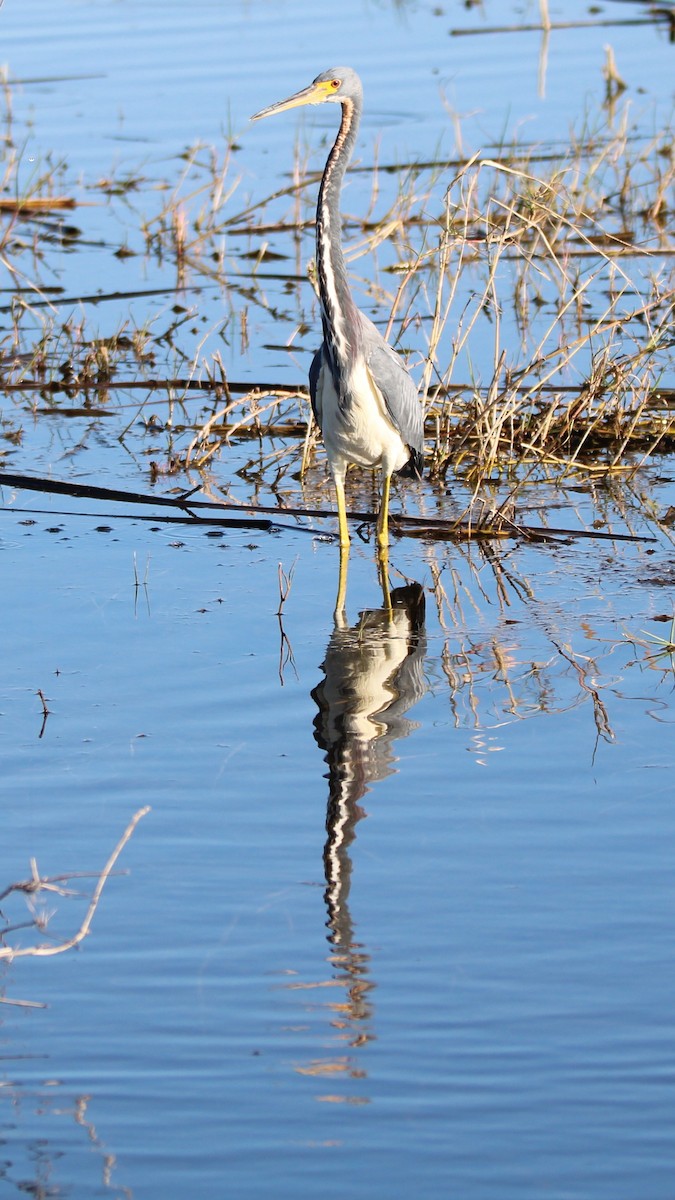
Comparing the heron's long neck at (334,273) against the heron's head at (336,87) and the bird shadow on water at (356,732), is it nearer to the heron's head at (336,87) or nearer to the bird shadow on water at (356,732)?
the heron's head at (336,87)

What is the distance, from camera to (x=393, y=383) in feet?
21.9

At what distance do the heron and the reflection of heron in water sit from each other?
2.17 ft

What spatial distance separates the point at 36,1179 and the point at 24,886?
0.55m

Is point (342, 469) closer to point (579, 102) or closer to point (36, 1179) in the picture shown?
point (36, 1179)

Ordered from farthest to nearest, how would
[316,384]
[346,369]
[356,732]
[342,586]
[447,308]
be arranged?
[447,308]
[316,384]
[346,369]
[342,586]
[356,732]

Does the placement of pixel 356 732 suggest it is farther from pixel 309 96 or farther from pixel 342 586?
pixel 309 96

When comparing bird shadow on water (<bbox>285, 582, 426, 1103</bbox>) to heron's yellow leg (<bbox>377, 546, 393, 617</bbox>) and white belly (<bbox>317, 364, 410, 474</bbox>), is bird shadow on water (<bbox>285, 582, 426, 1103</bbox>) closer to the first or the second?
heron's yellow leg (<bbox>377, 546, 393, 617</bbox>)

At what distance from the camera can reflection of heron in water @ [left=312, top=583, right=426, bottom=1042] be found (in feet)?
13.0

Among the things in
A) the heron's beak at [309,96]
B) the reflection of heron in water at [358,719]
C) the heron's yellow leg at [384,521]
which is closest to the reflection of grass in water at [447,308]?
the heron's yellow leg at [384,521]

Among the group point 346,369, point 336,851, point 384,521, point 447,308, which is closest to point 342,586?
point 384,521

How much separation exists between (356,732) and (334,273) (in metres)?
2.17

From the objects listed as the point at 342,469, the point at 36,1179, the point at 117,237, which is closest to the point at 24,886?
the point at 36,1179

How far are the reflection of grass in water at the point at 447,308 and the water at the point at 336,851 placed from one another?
0.32 m

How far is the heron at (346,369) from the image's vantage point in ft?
21.2
